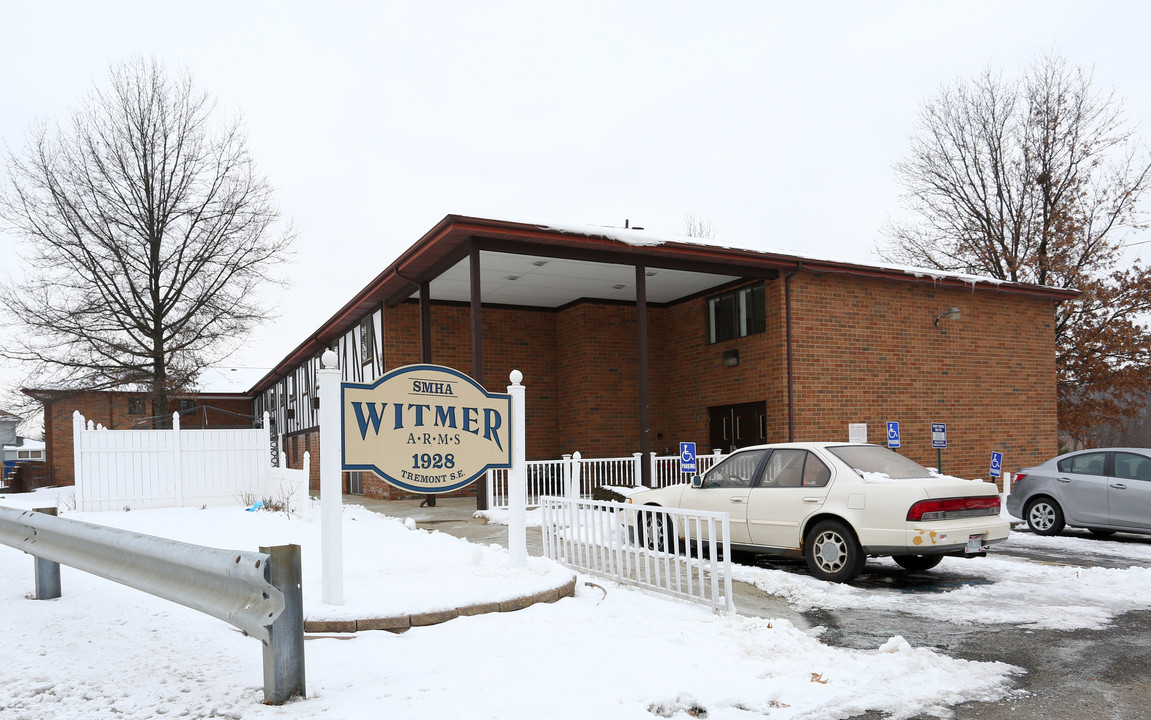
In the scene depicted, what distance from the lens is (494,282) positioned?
1722 centimetres

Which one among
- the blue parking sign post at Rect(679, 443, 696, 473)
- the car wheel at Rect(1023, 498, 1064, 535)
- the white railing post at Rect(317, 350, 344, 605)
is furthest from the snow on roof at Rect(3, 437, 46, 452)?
the car wheel at Rect(1023, 498, 1064, 535)

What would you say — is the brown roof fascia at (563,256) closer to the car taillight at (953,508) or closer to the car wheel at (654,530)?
the car wheel at (654,530)

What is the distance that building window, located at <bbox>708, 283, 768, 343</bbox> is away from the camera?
16938mm

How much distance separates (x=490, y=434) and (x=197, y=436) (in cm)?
1231

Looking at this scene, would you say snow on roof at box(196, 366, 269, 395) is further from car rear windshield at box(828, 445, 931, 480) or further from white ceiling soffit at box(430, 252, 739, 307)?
car rear windshield at box(828, 445, 931, 480)

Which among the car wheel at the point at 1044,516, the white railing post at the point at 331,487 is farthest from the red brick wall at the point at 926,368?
the white railing post at the point at 331,487

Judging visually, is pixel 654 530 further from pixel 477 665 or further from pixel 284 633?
pixel 284 633

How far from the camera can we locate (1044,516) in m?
11.7

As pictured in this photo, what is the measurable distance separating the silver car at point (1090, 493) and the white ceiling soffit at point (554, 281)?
6.82 metres

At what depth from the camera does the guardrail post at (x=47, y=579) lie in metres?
6.80

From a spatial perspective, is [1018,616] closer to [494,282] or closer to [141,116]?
[494,282]

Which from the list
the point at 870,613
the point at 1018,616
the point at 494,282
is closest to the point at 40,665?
the point at 870,613

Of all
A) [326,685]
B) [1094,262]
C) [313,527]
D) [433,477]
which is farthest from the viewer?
[1094,262]

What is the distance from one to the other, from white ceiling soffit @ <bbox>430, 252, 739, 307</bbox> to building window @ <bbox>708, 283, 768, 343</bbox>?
453 millimetres
